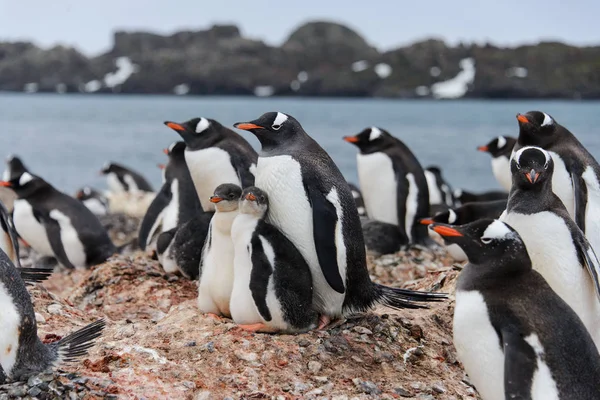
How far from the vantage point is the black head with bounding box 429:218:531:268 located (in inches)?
149

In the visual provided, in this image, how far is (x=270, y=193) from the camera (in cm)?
488

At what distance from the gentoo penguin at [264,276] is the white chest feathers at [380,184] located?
453cm

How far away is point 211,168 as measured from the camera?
6.83 m

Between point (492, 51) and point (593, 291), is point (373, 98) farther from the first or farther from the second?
point (593, 291)

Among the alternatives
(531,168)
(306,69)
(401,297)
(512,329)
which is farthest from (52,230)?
(306,69)

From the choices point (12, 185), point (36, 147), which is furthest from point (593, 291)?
point (36, 147)

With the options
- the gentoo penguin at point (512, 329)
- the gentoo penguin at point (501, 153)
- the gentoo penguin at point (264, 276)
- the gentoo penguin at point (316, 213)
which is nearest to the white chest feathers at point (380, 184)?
the gentoo penguin at point (501, 153)

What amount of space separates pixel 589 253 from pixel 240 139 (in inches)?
130

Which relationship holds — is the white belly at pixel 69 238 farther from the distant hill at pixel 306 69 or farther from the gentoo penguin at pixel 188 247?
the distant hill at pixel 306 69

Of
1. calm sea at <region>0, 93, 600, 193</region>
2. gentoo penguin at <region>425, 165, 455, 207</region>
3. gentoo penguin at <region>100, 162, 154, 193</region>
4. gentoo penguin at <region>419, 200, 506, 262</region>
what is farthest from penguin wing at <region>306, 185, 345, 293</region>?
calm sea at <region>0, 93, 600, 193</region>

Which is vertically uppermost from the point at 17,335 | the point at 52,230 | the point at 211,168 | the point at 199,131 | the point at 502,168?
the point at 199,131

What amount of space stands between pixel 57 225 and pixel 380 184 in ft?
11.4

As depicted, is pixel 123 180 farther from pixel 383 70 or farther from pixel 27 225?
pixel 383 70

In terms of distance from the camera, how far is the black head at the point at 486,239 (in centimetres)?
377
